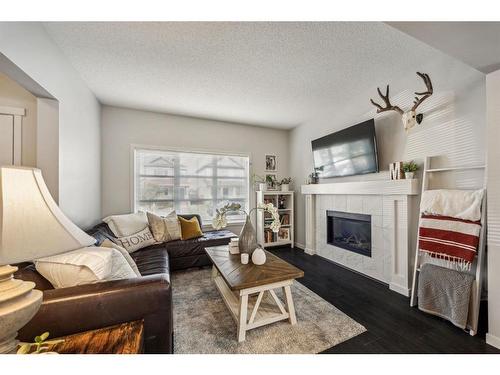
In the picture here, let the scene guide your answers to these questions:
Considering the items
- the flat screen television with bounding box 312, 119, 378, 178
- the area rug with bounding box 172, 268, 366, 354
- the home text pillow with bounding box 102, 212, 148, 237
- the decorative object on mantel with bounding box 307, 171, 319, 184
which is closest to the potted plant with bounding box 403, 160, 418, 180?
the flat screen television with bounding box 312, 119, 378, 178

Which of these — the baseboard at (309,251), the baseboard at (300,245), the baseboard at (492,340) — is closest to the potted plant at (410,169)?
the baseboard at (492,340)

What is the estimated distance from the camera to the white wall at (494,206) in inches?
57.8

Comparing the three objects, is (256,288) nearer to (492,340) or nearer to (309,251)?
(492,340)

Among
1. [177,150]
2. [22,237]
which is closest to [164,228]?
[177,150]

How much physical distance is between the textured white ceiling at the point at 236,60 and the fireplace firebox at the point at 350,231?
1.76 meters

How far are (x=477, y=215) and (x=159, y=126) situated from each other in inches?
164

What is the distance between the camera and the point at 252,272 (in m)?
1.69

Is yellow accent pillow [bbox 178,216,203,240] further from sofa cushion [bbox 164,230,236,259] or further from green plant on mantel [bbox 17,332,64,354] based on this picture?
green plant on mantel [bbox 17,332,64,354]

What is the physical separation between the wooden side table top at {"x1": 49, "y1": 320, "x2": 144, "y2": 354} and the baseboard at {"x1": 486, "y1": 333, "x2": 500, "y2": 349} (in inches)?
92.8

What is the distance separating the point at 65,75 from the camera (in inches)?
80.6

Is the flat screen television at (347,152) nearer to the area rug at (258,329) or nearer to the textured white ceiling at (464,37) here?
the textured white ceiling at (464,37)

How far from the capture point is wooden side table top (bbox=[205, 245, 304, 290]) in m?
1.53
